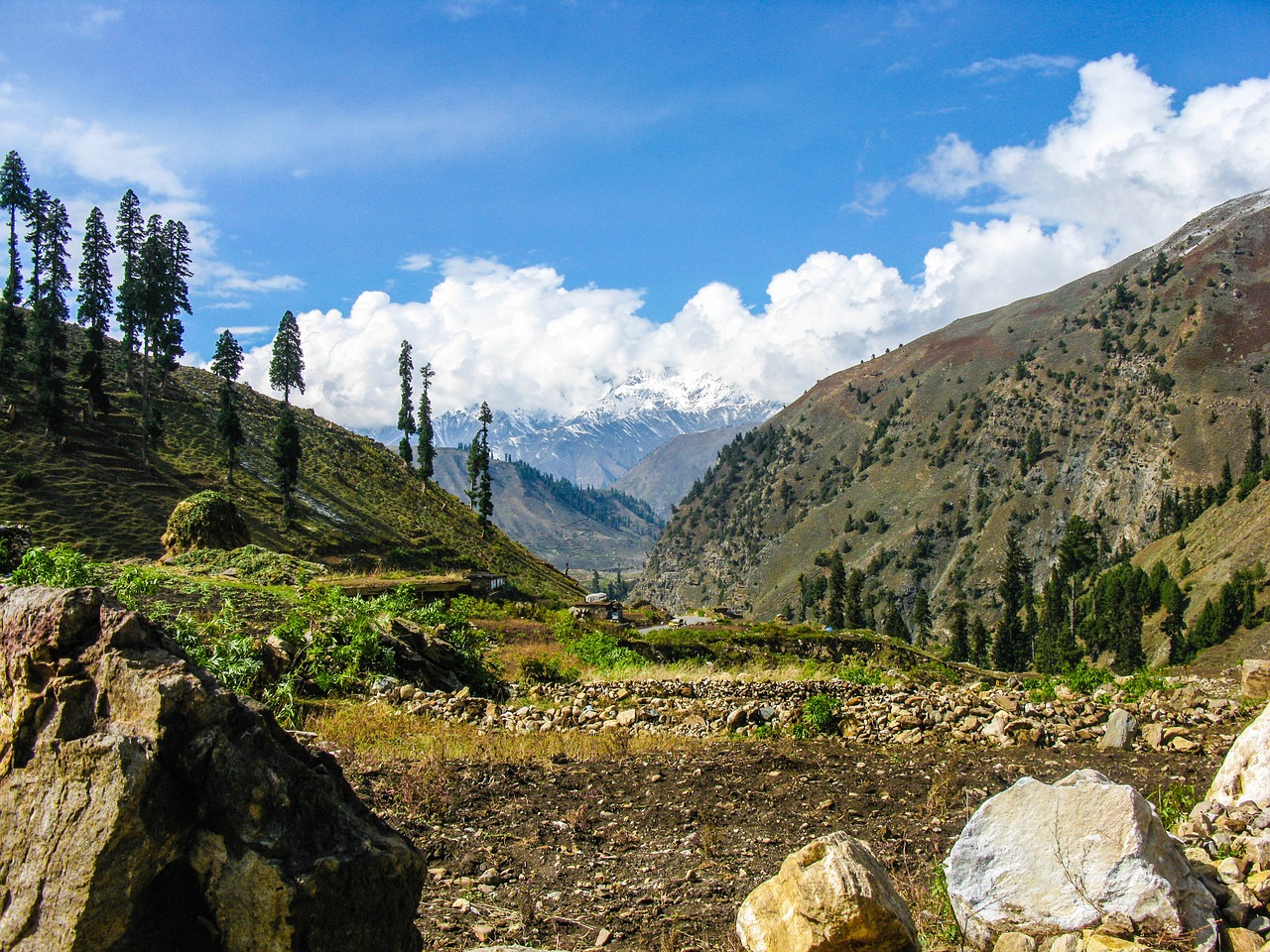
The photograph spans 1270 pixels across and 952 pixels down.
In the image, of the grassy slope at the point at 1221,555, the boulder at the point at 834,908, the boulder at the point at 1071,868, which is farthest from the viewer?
the grassy slope at the point at 1221,555

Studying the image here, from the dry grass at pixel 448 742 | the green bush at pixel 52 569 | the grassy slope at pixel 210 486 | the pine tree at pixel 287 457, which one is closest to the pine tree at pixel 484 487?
the grassy slope at pixel 210 486

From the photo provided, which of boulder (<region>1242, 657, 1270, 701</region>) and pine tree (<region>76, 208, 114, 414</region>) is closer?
boulder (<region>1242, 657, 1270, 701</region>)

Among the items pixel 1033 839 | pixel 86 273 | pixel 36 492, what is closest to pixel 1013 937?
pixel 1033 839

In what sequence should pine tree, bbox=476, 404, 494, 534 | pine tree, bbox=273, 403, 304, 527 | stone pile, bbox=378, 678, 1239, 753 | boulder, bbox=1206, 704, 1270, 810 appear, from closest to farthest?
boulder, bbox=1206, 704, 1270, 810 < stone pile, bbox=378, 678, 1239, 753 < pine tree, bbox=273, 403, 304, 527 < pine tree, bbox=476, 404, 494, 534

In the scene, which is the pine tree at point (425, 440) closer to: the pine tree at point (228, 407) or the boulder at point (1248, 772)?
the pine tree at point (228, 407)

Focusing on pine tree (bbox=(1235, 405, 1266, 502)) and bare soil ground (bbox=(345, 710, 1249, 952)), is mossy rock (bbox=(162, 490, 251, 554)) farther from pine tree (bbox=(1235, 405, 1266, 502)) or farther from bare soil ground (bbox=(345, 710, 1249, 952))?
pine tree (bbox=(1235, 405, 1266, 502))

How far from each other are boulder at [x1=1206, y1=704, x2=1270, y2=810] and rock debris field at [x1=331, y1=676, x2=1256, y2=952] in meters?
2.30

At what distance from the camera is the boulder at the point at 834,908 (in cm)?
459

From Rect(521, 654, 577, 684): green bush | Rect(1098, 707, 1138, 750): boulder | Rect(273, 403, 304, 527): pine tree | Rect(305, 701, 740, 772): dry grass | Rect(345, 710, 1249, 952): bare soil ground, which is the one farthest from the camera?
Rect(273, 403, 304, 527): pine tree

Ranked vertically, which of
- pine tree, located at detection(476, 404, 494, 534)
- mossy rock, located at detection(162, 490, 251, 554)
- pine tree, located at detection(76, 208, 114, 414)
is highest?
pine tree, located at detection(76, 208, 114, 414)

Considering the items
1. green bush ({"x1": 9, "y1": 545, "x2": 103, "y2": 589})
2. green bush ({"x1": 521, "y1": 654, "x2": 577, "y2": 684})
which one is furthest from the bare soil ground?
green bush ({"x1": 521, "y1": 654, "x2": 577, "y2": 684})

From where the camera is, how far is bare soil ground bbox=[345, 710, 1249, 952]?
6297 mm

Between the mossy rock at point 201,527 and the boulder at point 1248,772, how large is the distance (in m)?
40.6

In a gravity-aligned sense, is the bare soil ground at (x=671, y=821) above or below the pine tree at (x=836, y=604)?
above
